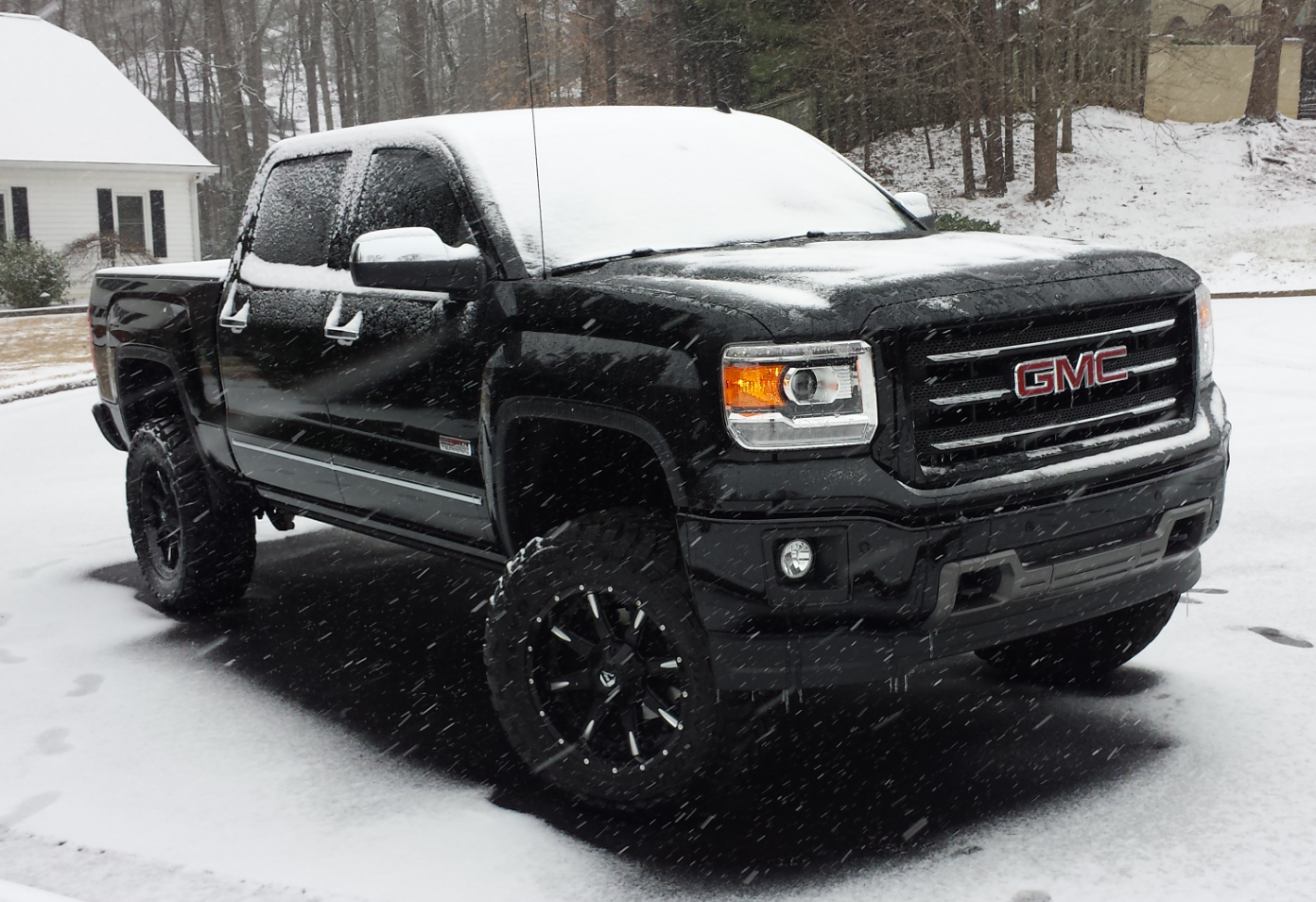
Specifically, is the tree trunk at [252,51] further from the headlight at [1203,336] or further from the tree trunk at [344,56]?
Answer: the headlight at [1203,336]

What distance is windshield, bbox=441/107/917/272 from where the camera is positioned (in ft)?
14.5

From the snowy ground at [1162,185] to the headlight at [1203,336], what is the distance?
23.4m

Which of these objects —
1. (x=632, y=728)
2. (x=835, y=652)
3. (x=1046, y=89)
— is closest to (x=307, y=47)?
(x=1046, y=89)

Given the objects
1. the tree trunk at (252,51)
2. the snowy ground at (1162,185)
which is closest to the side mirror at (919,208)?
the snowy ground at (1162,185)

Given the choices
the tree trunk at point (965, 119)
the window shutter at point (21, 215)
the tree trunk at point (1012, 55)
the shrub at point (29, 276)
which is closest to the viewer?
the shrub at point (29, 276)

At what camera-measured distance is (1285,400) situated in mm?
10188

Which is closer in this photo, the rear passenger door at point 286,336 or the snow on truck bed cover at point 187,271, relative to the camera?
the rear passenger door at point 286,336

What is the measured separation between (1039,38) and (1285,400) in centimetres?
2221

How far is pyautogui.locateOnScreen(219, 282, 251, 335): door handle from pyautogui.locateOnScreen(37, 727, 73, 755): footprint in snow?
166 cm

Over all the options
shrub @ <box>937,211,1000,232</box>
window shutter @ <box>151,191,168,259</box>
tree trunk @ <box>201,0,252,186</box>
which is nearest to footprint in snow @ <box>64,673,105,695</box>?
shrub @ <box>937,211,1000,232</box>

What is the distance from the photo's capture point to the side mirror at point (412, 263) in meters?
4.08

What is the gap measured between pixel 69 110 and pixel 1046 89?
23.6 meters

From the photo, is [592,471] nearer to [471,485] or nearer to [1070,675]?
[471,485]

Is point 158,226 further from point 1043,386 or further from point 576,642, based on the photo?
point 1043,386
